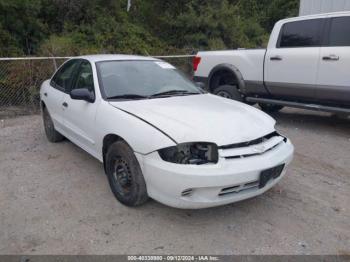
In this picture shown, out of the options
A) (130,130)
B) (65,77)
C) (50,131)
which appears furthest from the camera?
(50,131)

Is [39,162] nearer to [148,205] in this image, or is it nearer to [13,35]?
[148,205]

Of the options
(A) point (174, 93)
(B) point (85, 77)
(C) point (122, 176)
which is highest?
(B) point (85, 77)

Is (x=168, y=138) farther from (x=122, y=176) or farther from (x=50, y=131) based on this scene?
(x=50, y=131)

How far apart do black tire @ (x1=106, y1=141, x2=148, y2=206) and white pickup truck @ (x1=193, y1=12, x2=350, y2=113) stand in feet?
13.3

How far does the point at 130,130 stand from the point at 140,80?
1.16 m

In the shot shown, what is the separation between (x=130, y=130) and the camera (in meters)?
3.37

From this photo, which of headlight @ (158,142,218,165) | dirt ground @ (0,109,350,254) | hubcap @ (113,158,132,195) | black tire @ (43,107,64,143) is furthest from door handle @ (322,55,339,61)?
black tire @ (43,107,64,143)

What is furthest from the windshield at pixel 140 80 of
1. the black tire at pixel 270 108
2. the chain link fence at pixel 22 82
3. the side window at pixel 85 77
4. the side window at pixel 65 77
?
the chain link fence at pixel 22 82

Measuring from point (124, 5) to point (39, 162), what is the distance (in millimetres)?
11639

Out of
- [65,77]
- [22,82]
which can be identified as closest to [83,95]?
[65,77]

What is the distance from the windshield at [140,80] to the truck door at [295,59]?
8.17 ft

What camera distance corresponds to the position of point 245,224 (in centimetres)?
336

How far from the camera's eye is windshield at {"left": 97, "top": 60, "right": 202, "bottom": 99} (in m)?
4.12

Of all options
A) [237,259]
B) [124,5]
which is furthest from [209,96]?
[124,5]
